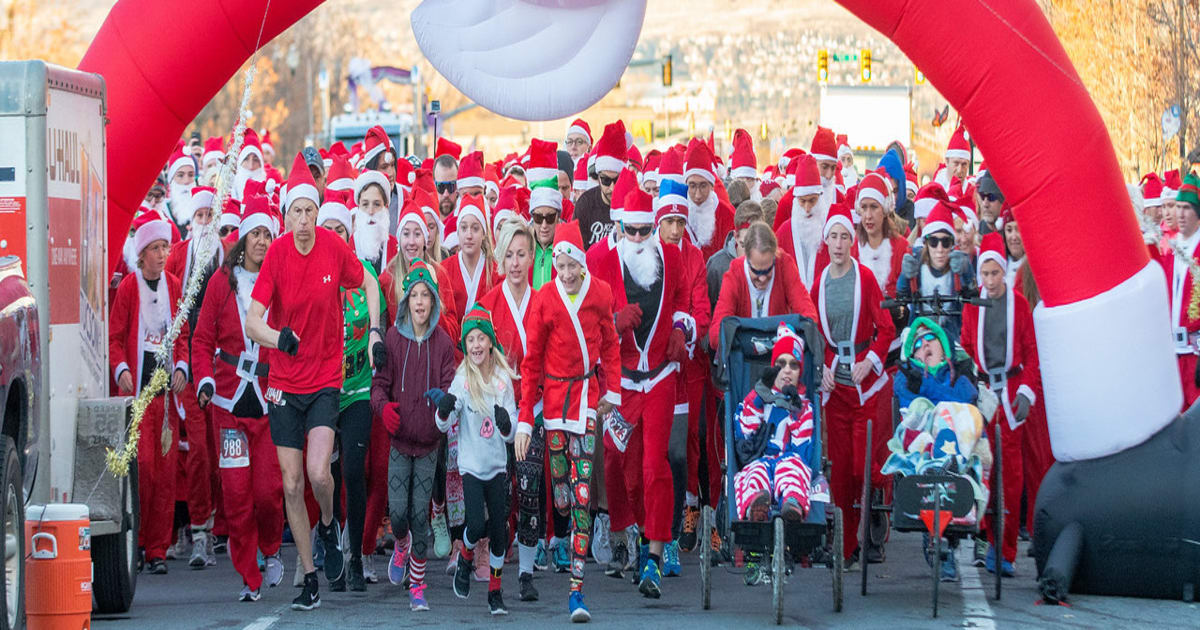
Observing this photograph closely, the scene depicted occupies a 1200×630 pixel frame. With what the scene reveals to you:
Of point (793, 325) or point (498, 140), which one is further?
point (498, 140)

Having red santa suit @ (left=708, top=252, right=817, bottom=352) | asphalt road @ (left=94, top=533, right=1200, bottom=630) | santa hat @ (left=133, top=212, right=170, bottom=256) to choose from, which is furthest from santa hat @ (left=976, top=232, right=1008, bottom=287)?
santa hat @ (left=133, top=212, right=170, bottom=256)

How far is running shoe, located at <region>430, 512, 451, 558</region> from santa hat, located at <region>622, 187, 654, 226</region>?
214 centimetres

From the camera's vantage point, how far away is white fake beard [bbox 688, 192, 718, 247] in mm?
14500

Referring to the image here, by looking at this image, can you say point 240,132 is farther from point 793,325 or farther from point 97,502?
point 793,325

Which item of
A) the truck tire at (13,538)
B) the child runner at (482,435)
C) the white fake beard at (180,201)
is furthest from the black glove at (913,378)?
the white fake beard at (180,201)

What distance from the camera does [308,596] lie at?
35.3ft

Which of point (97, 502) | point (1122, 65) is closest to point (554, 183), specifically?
point (97, 502)

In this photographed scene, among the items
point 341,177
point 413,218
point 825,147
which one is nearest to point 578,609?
point 413,218

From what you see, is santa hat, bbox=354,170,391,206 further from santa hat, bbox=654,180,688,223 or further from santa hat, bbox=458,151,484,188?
santa hat, bbox=458,151,484,188

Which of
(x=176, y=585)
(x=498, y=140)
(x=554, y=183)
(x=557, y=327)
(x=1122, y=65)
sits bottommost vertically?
(x=176, y=585)

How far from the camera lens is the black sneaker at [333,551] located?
11.3 metres

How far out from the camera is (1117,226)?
457 inches

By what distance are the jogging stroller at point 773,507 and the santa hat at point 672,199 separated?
1.78m

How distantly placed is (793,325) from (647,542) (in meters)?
1.59
